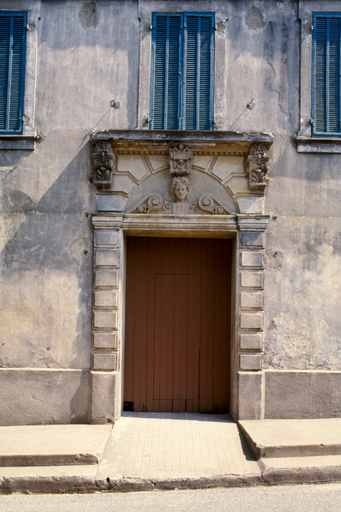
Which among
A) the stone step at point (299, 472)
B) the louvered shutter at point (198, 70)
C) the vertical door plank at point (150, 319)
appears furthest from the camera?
the vertical door plank at point (150, 319)

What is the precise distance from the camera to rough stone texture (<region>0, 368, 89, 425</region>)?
19.4ft

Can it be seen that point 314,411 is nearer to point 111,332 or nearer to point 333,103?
point 111,332

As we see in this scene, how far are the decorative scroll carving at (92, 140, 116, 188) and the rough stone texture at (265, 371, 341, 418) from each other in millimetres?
3677

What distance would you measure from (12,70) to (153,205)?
10.1 ft

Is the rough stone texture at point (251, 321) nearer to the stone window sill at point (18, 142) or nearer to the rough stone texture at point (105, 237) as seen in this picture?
the rough stone texture at point (105, 237)

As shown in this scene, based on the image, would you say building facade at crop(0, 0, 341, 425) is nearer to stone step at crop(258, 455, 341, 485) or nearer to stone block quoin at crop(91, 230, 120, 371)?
stone block quoin at crop(91, 230, 120, 371)

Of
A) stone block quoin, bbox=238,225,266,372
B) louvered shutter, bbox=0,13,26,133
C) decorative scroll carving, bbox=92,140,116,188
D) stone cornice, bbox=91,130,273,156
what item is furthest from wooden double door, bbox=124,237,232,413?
louvered shutter, bbox=0,13,26,133

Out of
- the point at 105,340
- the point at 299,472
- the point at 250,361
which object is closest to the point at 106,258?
the point at 105,340

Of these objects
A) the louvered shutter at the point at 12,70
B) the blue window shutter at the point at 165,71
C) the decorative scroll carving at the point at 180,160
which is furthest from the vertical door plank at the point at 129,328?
the louvered shutter at the point at 12,70

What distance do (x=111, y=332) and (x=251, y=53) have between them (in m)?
4.71

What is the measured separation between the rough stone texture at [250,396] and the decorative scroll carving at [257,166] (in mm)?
2765

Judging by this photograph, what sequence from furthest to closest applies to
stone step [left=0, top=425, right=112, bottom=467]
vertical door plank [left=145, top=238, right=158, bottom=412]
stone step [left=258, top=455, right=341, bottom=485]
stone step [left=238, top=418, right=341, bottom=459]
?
vertical door plank [left=145, top=238, right=158, bottom=412], stone step [left=238, top=418, right=341, bottom=459], stone step [left=0, top=425, right=112, bottom=467], stone step [left=258, top=455, right=341, bottom=485]

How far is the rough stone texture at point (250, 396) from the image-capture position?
5.86 m

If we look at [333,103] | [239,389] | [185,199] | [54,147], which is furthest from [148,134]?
[239,389]
